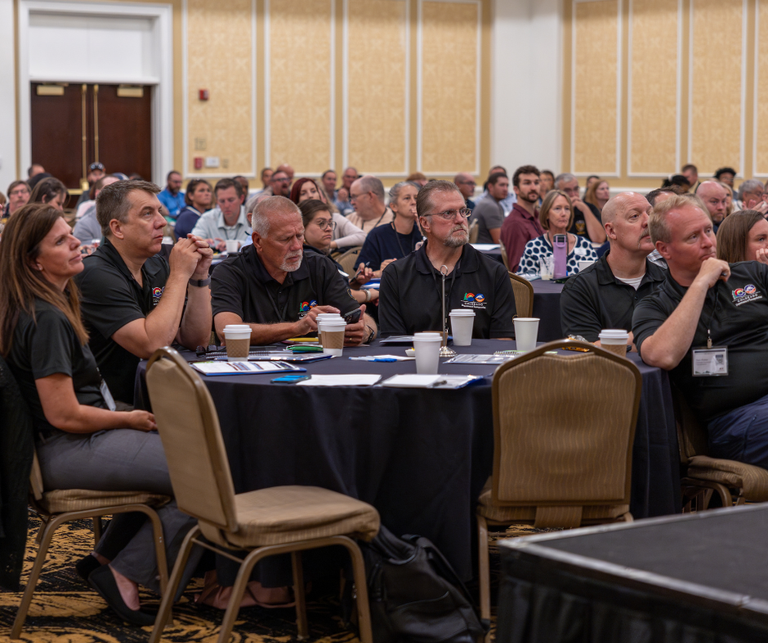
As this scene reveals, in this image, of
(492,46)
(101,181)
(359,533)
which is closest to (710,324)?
(359,533)

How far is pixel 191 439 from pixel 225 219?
19.7 feet

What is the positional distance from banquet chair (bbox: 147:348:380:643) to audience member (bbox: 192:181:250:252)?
18.2 ft

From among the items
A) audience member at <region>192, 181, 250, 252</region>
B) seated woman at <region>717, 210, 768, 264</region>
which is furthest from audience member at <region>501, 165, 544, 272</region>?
seated woman at <region>717, 210, 768, 264</region>

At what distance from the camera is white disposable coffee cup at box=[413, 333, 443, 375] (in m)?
2.83

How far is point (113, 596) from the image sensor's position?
2.91 m

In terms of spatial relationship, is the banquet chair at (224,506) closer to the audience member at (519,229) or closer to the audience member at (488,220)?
the audience member at (519,229)

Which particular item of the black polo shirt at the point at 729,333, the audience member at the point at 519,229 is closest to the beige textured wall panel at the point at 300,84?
the audience member at the point at 519,229

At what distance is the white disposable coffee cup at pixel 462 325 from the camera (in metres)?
3.45

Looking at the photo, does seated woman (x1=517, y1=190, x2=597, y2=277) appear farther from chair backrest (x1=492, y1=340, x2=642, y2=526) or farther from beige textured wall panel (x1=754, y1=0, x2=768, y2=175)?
beige textured wall panel (x1=754, y1=0, x2=768, y2=175)

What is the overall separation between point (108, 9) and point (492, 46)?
5.55 m

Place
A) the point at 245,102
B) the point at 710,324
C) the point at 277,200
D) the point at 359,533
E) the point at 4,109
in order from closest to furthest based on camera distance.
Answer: the point at 359,533 → the point at 710,324 → the point at 277,200 → the point at 4,109 → the point at 245,102

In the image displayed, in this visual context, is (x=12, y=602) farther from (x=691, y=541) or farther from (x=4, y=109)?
(x=4, y=109)

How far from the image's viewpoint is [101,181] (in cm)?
900

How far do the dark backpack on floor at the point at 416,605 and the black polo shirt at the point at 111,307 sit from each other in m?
1.31
